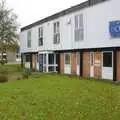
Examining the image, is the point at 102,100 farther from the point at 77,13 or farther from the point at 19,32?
the point at 19,32

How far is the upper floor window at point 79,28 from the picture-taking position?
101 feet

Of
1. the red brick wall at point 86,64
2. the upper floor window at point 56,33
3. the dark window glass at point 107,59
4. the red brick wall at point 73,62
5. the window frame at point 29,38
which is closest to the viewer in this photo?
the dark window glass at point 107,59

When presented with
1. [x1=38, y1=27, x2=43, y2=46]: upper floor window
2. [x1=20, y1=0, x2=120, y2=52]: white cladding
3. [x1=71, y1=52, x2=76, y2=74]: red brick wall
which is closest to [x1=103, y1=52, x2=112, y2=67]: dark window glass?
[x1=20, y1=0, x2=120, y2=52]: white cladding

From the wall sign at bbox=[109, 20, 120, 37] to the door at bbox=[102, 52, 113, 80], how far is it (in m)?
1.71

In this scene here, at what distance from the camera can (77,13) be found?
31.8m

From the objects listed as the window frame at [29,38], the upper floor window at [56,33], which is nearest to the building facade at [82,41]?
the upper floor window at [56,33]

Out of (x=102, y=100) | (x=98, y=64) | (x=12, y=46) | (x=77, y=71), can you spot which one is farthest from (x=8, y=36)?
(x=102, y=100)

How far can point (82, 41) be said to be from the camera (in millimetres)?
30797

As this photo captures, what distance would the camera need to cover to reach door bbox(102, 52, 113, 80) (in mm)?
26469

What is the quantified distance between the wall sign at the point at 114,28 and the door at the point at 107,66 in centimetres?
171

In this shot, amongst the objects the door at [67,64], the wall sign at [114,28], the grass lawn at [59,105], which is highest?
the wall sign at [114,28]

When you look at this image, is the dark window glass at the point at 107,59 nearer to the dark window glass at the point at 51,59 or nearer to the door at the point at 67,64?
the door at the point at 67,64

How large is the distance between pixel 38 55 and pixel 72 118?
100 ft

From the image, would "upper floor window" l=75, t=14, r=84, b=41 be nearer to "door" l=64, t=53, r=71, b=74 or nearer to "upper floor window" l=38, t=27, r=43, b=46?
"door" l=64, t=53, r=71, b=74
